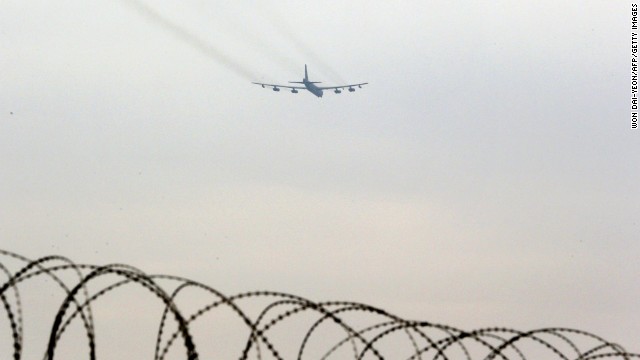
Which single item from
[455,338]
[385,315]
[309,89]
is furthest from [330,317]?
[309,89]

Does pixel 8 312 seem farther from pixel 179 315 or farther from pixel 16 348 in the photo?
pixel 179 315

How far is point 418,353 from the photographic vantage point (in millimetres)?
37688

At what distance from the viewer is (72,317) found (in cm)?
3578

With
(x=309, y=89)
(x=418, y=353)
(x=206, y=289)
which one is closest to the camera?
(x=206, y=289)

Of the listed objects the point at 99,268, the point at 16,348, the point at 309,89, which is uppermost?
the point at 309,89

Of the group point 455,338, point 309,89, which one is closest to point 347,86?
point 309,89

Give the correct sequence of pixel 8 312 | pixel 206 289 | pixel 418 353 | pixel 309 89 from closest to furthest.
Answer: pixel 206 289, pixel 8 312, pixel 418 353, pixel 309 89

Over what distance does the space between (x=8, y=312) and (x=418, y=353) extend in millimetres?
12241

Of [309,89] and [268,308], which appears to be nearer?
[268,308]

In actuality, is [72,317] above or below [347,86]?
below

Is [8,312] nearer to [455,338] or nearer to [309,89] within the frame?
[455,338]

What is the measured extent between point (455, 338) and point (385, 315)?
3.24 metres

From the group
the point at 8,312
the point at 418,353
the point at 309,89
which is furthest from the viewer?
the point at 309,89

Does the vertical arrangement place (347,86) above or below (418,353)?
above
